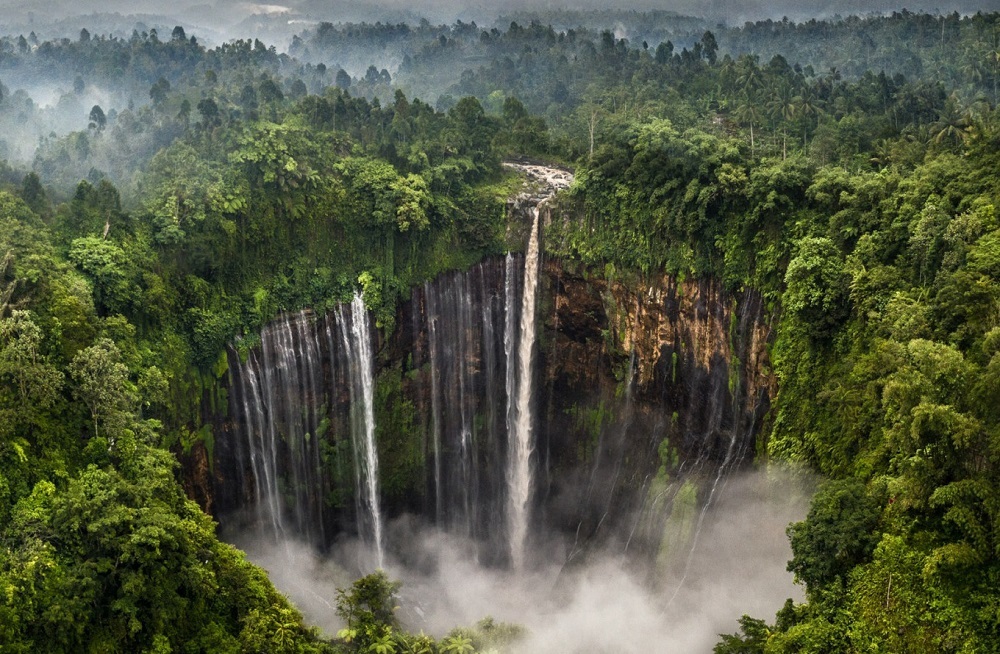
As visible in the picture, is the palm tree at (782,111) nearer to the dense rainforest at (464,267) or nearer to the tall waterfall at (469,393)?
the dense rainforest at (464,267)

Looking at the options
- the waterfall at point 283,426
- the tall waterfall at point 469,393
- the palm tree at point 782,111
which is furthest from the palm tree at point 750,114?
the waterfall at point 283,426

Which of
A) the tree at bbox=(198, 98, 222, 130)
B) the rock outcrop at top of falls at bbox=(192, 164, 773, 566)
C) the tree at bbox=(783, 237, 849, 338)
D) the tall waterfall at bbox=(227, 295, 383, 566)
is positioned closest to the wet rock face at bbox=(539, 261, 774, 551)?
the rock outcrop at top of falls at bbox=(192, 164, 773, 566)

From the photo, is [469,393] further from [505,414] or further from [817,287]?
[817,287]

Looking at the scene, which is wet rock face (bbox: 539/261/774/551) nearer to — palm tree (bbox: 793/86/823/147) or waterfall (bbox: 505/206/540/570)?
waterfall (bbox: 505/206/540/570)

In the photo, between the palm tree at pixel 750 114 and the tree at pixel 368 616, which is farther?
the palm tree at pixel 750 114

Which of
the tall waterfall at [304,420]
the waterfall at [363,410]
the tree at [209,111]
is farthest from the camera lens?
the tree at [209,111]

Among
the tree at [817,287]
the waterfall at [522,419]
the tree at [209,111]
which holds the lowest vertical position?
the waterfall at [522,419]
